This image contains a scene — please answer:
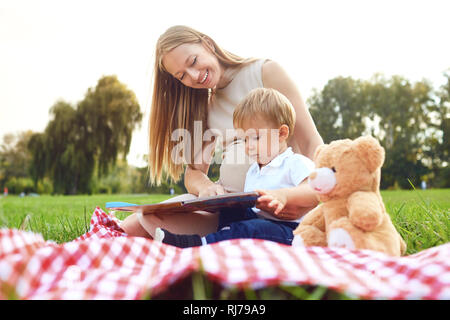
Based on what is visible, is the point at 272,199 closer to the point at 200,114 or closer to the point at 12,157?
the point at 200,114

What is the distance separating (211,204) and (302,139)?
0.74 m

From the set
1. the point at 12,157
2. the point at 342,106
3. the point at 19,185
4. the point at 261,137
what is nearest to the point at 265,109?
the point at 261,137

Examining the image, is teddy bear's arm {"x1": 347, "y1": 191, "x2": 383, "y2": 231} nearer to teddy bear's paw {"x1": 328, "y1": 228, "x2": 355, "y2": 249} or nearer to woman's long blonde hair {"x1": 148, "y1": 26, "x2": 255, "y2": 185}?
teddy bear's paw {"x1": 328, "y1": 228, "x2": 355, "y2": 249}

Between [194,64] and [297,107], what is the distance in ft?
1.81

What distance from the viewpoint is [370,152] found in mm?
1011

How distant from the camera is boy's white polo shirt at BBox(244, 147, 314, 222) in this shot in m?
1.37

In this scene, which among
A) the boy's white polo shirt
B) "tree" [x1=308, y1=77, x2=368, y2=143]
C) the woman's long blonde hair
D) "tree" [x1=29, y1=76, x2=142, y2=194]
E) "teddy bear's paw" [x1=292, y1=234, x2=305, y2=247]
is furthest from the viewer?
"tree" [x1=308, y1=77, x2=368, y2=143]

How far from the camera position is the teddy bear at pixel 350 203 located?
95 cm

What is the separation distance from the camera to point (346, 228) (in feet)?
3.17

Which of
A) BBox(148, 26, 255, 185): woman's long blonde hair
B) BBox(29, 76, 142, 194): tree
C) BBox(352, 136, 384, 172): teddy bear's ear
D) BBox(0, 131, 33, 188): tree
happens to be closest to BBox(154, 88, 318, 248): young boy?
BBox(352, 136, 384, 172): teddy bear's ear

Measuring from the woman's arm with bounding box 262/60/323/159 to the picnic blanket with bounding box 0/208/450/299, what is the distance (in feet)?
2.77

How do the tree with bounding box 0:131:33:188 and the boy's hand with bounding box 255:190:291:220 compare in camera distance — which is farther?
the tree with bounding box 0:131:33:188

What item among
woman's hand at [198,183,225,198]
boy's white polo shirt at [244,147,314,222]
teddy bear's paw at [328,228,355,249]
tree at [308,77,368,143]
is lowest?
teddy bear's paw at [328,228,355,249]

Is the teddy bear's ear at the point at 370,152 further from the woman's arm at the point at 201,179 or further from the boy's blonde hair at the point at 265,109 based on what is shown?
the woman's arm at the point at 201,179
